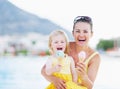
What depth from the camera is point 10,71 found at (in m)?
3.23

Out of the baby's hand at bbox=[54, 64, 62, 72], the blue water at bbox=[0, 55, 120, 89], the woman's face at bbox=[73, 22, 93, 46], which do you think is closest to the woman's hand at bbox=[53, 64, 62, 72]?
the baby's hand at bbox=[54, 64, 62, 72]

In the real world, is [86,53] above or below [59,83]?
above

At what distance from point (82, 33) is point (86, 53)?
A: 10 cm

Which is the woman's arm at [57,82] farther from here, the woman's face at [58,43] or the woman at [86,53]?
the woman's face at [58,43]

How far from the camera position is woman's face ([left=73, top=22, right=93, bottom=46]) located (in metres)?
1.90

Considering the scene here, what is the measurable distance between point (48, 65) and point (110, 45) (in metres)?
1.20

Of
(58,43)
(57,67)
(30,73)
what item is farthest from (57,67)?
(30,73)

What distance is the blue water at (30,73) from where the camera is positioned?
2.78 m

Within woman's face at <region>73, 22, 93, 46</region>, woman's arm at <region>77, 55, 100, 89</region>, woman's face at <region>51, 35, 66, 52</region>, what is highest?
woman's face at <region>73, 22, 93, 46</region>

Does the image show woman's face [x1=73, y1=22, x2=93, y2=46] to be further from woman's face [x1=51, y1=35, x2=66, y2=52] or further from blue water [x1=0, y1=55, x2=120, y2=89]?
blue water [x1=0, y1=55, x2=120, y2=89]

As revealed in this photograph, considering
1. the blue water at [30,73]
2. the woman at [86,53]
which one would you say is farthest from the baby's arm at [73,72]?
the blue water at [30,73]

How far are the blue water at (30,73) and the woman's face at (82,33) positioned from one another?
709mm

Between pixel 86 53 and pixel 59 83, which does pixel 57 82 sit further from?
pixel 86 53

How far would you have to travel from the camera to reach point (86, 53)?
1.93 m
